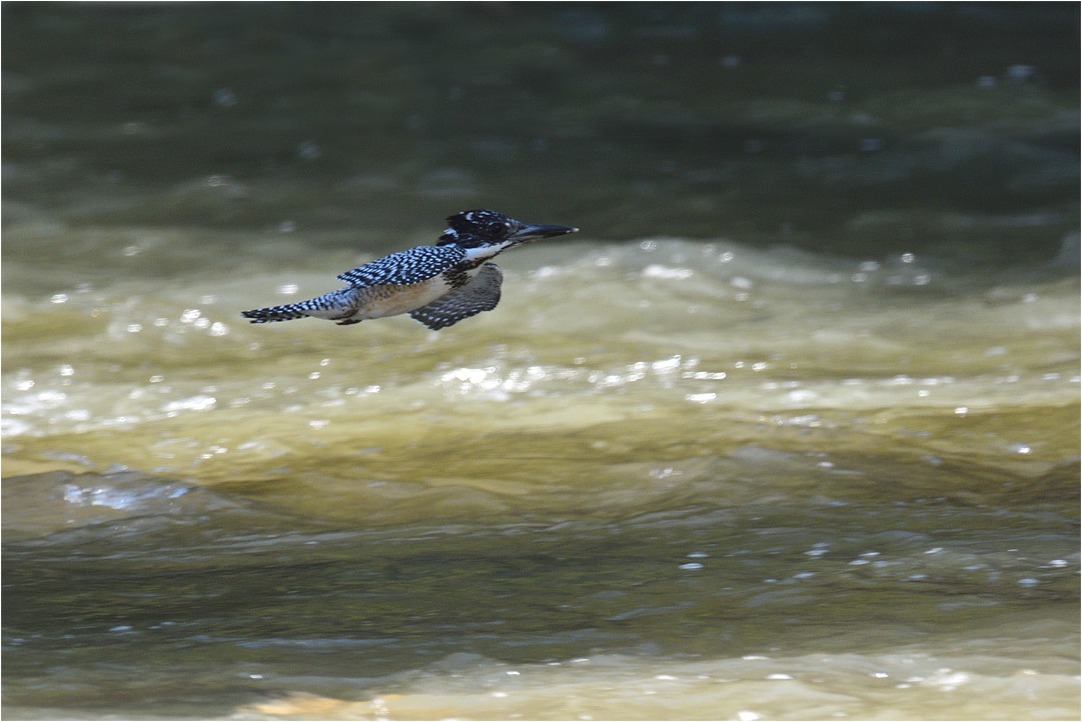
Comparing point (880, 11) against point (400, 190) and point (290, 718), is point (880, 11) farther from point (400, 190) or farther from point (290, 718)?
point (290, 718)

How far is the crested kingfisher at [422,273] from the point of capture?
11.8 feet

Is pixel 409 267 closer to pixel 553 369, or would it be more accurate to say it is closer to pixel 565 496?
pixel 565 496

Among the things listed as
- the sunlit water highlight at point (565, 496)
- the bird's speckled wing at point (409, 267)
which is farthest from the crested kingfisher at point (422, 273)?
the sunlit water highlight at point (565, 496)

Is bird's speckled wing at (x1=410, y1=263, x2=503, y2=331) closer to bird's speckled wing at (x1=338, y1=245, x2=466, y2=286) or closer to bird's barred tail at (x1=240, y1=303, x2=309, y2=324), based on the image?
bird's speckled wing at (x1=338, y1=245, x2=466, y2=286)

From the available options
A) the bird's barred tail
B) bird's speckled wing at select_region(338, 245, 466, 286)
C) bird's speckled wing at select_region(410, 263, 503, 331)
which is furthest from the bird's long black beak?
the bird's barred tail

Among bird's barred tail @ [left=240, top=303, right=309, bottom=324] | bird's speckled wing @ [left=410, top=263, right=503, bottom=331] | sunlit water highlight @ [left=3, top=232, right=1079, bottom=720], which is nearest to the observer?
bird's barred tail @ [left=240, top=303, right=309, bottom=324]

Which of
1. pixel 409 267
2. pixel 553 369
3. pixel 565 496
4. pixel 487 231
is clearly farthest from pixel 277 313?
pixel 553 369

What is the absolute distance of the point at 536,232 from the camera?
11.7 feet

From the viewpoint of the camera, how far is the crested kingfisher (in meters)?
3.60

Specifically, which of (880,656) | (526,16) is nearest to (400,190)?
(526,16)

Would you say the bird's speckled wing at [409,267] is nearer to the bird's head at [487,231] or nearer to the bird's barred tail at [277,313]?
the bird's head at [487,231]

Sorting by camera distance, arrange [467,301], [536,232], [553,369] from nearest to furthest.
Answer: [536,232], [467,301], [553,369]

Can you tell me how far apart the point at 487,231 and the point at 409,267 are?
0.21 metres

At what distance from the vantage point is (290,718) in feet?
12.7
